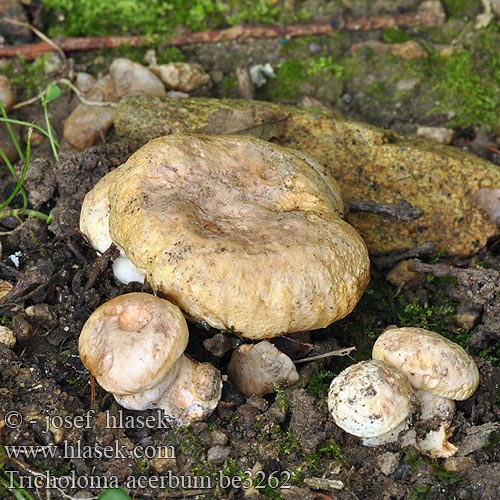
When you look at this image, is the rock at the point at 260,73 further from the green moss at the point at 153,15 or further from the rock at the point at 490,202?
the rock at the point at 490,202

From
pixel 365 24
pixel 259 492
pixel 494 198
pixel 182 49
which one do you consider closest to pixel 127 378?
pixel 259 492

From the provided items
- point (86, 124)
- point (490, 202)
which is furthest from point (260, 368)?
point (86, 124)

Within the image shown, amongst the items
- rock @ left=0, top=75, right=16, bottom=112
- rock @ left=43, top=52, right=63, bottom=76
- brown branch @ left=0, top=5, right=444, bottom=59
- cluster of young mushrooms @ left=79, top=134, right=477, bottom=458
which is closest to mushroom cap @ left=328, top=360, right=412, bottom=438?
cluster of young mushrooms @ left=79, top=134, right=477, bottom=458

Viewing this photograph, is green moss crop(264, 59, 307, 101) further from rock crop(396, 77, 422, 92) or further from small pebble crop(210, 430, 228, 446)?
small pebble crop(210, 430, 228, 446)

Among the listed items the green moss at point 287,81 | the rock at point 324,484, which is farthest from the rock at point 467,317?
the green moss at point 287,81

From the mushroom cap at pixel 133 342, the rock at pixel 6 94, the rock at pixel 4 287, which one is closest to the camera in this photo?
the mushroom cap at pixel 133 342

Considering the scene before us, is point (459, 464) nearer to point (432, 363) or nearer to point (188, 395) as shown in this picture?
point (432, 363)

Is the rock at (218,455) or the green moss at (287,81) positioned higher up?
the green moss at (287,81)

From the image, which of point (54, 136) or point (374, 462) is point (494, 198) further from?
point (54, 136)

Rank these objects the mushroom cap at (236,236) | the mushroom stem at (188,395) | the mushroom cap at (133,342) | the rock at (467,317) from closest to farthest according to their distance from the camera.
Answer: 1. the mushroom cap at (133,342)
2. the mushroom cap at (236,236)
3. the mushroom stem at (188,395)
4. the rock at (467,317)
